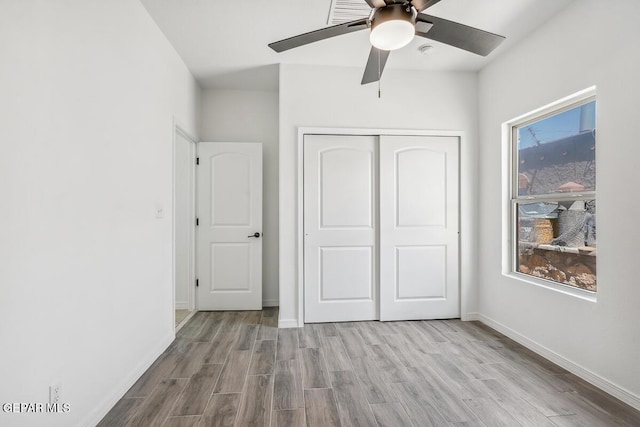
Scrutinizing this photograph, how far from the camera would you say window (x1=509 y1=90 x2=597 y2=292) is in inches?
88.1

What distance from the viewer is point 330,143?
3.26 meters

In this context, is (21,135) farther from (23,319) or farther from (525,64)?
(525,64)

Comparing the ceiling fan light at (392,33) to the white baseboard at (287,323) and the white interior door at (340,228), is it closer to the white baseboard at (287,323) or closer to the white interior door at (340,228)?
the white interior door at (340,228)

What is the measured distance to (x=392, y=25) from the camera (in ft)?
4.85

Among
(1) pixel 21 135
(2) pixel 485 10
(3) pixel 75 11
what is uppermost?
(2) pixel 485 10

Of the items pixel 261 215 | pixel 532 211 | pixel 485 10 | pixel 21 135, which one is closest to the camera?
pixel 21 135

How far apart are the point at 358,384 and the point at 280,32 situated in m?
2.84

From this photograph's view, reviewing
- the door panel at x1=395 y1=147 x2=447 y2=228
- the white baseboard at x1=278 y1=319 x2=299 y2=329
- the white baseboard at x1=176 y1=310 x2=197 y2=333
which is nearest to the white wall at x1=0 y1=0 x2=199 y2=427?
the white baseboard at x1=176 y1=310 x2=197 y2=333

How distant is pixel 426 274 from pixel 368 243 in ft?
2.42

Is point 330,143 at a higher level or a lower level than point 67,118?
higher

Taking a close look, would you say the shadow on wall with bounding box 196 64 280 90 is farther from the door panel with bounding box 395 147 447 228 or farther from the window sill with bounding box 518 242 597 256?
the window sill with bounding box 518 242 597 256

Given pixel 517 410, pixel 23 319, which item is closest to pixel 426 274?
pixel 517 410

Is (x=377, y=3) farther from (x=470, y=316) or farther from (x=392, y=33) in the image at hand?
(x=470, y=316)

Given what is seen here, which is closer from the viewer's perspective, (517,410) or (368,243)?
(517,410)
